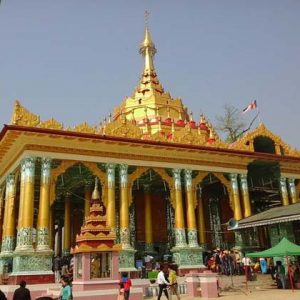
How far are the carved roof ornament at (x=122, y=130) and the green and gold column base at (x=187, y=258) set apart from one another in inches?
262

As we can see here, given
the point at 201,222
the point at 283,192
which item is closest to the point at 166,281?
the point at 201,222

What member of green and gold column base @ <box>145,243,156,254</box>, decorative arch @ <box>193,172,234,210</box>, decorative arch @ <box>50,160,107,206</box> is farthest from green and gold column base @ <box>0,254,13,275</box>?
decorative arch @ <box>193,172,234,210</box>

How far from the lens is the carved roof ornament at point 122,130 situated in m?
22.0

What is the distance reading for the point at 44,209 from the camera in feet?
64.2

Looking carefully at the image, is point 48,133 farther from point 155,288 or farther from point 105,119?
point 105,119

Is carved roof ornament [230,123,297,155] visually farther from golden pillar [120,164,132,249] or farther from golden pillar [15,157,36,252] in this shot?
golden pillar [15,157,36,252]

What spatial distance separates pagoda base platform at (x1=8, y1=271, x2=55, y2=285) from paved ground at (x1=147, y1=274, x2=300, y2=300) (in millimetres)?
4971

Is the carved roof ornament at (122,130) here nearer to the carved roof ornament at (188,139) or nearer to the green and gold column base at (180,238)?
the carved roof ornament at (188,139)

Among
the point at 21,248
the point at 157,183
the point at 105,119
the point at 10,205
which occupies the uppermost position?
the point at 105,119

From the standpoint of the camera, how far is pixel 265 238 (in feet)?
91.0

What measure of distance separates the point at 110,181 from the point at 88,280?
846 centimetres

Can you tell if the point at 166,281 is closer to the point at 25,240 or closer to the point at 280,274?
the point at 280,274

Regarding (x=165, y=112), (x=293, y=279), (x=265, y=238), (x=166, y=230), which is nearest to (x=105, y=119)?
(x=165, y=112)

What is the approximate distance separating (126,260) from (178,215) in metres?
4.12
